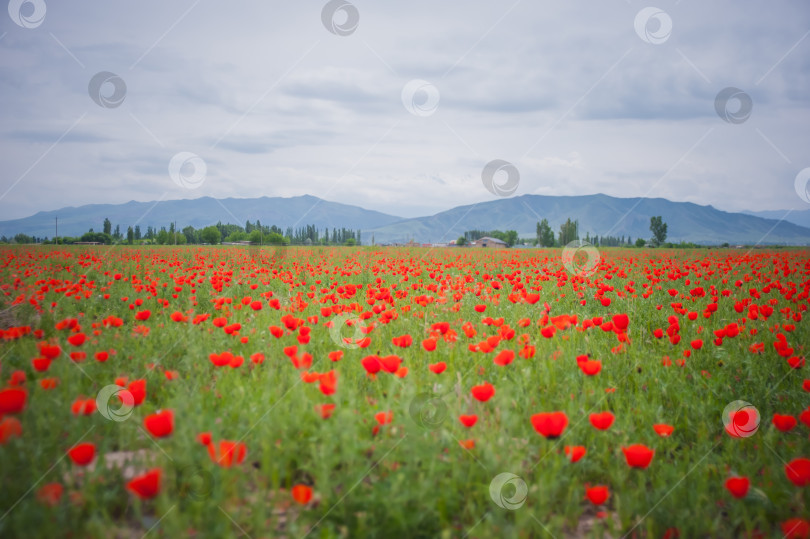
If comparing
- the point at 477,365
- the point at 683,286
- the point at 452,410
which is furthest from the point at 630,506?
the point at 683,286

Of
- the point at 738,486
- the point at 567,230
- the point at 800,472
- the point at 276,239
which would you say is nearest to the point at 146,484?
the point at 738,486

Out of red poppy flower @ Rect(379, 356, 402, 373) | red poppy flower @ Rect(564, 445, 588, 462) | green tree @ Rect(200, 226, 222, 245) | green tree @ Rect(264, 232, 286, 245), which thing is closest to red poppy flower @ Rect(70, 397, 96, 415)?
red poppy flower @ Rect(379, 356, 402, 373)

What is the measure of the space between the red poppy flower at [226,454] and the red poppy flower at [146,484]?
252 millimetres

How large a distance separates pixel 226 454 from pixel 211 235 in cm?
9858

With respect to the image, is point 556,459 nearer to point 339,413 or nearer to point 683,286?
point 339,413

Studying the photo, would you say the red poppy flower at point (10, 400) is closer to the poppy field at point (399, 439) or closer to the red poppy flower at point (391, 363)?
the poppy field at point (399, 439)

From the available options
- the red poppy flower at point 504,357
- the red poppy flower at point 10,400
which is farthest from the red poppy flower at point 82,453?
the red poppy flower at point 504,357

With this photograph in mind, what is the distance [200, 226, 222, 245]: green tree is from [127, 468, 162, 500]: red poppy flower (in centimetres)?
9286

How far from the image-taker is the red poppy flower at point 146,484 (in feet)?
5.59

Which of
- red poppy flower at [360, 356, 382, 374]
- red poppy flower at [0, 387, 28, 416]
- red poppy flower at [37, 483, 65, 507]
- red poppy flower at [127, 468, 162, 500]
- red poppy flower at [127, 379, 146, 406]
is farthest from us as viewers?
red poppy flower at [360, 356, 382, 374]

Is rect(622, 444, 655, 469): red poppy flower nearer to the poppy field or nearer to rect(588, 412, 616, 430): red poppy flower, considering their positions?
the poppy field

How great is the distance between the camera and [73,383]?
3.09 metres

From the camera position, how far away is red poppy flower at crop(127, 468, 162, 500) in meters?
1.70

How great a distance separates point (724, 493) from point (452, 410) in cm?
163
